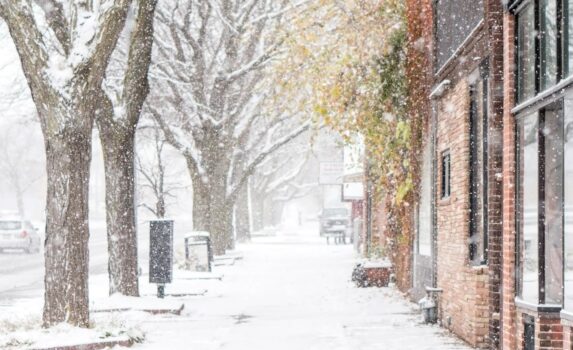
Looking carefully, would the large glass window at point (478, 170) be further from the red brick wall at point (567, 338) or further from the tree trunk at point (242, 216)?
the tree trunk at point (242, 216)

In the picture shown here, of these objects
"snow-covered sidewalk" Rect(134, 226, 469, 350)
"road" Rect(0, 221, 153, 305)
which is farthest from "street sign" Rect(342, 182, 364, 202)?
"snow-covered sidewalk" Rect(134, 226, 469, 350)

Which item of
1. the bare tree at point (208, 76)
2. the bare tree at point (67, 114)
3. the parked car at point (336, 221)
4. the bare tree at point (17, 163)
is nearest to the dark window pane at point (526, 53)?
the bare tree at point (67, 114)

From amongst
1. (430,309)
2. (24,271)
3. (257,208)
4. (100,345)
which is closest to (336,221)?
(257,208)

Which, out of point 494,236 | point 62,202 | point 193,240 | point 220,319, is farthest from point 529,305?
point 193,240

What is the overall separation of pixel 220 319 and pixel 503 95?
6.87 m

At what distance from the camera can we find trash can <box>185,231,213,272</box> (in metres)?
25.1

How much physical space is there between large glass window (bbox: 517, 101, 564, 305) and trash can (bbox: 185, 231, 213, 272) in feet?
53.3

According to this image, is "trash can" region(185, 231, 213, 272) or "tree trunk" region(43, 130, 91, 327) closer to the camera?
"tree trunk" region(43, 130, 91, 327)

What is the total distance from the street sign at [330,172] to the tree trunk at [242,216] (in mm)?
4457

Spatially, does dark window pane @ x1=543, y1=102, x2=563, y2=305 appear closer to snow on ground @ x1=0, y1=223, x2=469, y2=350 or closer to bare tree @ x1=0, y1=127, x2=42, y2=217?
snow on ground @ x1=0, y1=223, x2=469, y2=350

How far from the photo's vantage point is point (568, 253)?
785 centimetres

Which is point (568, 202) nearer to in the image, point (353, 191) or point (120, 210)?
point (120, 210)

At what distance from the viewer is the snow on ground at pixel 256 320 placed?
1217 centimetres

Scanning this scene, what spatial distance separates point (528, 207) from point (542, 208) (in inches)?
21.2
